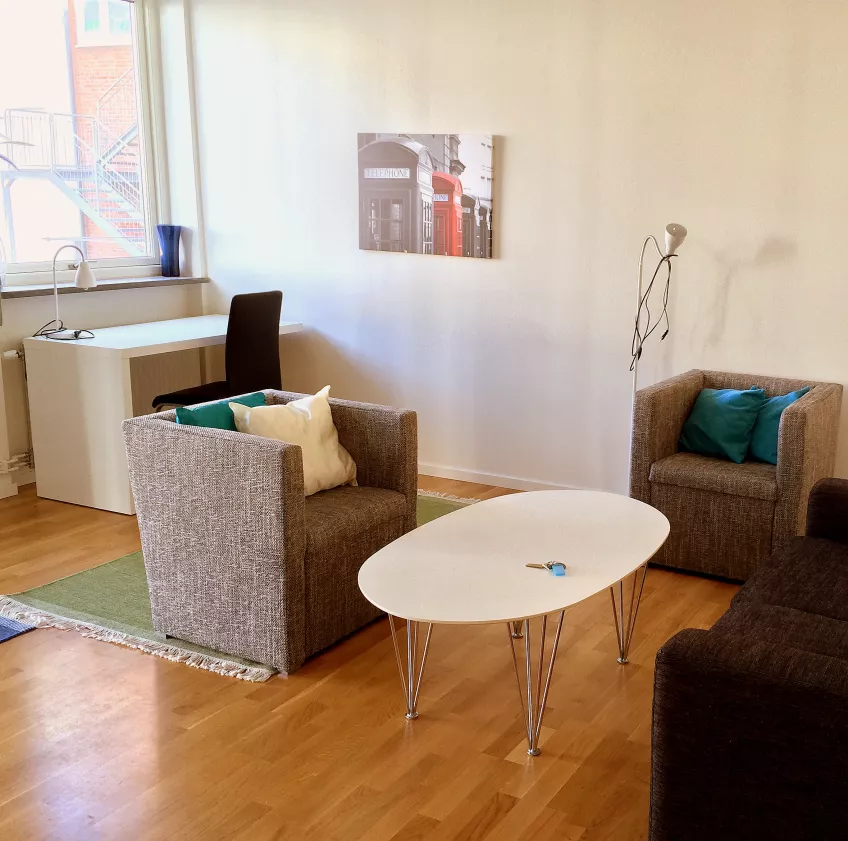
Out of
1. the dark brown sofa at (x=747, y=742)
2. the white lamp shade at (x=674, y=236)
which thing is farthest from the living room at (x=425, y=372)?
the white lamp shade at (x=674, y=236)

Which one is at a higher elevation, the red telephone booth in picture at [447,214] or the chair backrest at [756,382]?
the red telephone booth in picture at [447,214]

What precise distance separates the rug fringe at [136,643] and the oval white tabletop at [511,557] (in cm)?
60

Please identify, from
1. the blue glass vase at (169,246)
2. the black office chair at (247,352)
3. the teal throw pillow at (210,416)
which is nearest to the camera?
the teal throw pillow at (210,416)

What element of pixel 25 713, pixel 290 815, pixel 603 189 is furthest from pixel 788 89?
pixel 25 713

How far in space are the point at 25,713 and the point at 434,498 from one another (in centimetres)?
226

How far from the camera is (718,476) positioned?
3.64 meters

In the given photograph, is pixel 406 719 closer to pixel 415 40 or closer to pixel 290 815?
pixel 290 815

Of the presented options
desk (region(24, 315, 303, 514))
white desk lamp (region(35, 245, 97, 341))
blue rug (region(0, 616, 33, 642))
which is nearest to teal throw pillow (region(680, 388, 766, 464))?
desk (region(24, 315, 303, 514))

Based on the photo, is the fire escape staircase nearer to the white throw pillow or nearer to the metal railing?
the metal railing

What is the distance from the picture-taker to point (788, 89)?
3844 millimetres

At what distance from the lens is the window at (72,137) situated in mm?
4773

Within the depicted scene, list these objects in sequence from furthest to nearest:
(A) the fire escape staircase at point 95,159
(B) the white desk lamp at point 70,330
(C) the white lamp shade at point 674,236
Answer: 1. (A) the fire escape staircase at point 95,159
2. (B) the white desk lamp at point 70,330
3. (C) the white lamp shade at point 674,236

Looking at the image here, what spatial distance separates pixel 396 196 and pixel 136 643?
2.56 m

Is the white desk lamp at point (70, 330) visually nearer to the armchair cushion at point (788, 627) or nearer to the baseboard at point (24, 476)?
the baseboard at point (24, 476)
